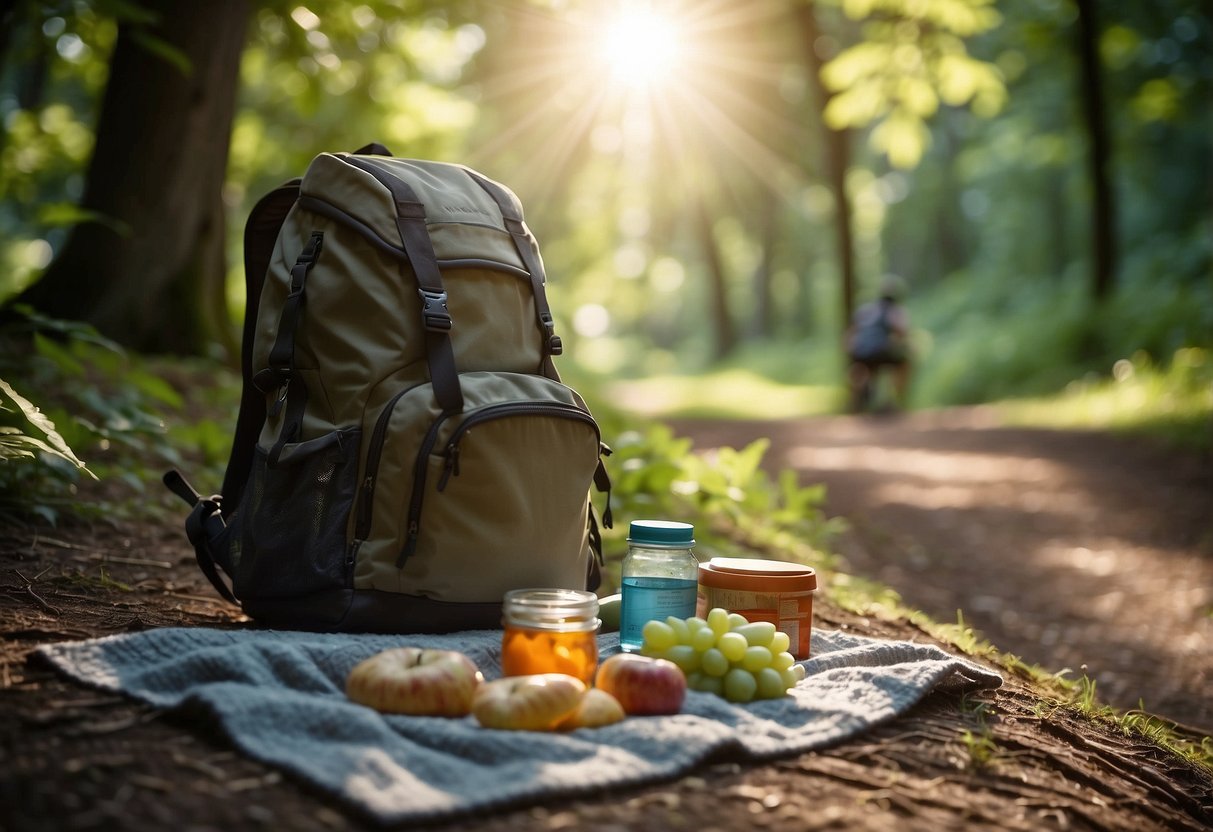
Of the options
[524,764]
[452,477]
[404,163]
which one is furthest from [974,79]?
[524,764]

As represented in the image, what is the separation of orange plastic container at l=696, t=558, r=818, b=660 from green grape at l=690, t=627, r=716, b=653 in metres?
0.35

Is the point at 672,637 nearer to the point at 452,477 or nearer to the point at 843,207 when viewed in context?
the point at 452,477

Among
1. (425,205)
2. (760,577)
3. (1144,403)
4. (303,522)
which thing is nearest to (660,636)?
(760,577)

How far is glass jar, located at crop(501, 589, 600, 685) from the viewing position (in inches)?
92.5

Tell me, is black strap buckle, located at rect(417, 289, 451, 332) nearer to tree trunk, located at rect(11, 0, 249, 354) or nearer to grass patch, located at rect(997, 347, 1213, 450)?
tree trunk, located at rect(11, 0, 249, 354)

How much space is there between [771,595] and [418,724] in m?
1.09

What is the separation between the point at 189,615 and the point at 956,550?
451 centimetres

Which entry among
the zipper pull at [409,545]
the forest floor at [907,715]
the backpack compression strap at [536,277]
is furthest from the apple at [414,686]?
the backpack compression strap at [536,277]

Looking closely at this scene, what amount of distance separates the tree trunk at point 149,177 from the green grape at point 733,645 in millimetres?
4438

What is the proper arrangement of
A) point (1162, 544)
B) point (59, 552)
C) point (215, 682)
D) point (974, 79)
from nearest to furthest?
point (215, 682)
point (59, 552)
point (1162, 544)
point (974, 79)

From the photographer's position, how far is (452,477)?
2.66 metres

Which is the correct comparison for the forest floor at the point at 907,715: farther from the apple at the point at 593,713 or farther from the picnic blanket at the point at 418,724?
the apple at the point at 593,713

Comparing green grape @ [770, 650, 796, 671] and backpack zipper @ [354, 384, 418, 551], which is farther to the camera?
backpack zipper @ [354, 384, 418, 551]

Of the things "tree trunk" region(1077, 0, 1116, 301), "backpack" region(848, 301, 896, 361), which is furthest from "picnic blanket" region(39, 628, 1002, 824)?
"tree trunk" region(1077, 0, 1116, 301)
